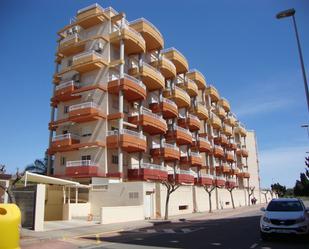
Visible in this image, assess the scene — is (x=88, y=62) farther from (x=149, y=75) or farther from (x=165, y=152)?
(x=165, y=152)

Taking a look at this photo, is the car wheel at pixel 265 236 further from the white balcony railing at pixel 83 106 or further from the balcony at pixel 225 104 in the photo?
the balcony at pixel 225 104

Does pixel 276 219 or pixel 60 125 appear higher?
pixel 60 125

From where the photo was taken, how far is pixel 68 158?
3994cm

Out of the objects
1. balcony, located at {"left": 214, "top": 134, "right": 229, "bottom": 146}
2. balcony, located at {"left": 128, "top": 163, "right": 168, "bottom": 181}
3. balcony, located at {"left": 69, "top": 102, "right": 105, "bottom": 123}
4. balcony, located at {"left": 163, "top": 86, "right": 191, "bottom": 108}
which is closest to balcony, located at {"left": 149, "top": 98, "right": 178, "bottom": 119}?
balcony, located at {"left": 163, "top": 86, "right": 191, "bottom": 108}

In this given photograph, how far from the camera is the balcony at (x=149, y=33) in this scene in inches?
1642

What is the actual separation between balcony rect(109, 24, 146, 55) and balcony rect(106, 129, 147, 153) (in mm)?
9878

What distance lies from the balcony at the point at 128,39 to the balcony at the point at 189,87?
13.0m

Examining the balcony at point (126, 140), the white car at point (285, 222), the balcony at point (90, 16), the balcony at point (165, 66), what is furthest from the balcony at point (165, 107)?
the white car at point (285, 222)

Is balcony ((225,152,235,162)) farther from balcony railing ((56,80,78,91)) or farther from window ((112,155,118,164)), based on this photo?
balcony railing ((56,80,78,91))

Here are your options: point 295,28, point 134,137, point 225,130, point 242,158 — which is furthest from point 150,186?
point 242,158

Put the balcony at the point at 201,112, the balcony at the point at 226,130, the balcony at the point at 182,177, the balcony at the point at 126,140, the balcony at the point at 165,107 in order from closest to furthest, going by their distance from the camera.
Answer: the balcony at the point at 126,140 → the balcony at the point at 182,177 → the balcony at the point at 165,107 → the balcony at the point at 201,112 → the balcony at the point at 226,130

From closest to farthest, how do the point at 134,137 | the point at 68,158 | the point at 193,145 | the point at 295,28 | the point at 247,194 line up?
the point at 295,28, the point at 134,137, the point at 68,158, the point at 193,145, the point at 247,194

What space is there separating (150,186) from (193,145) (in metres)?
21.4

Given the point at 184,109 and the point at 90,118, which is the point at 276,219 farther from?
the point at 184,109
